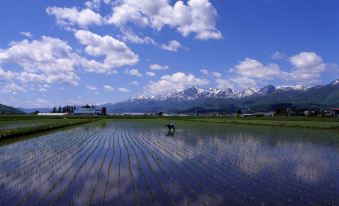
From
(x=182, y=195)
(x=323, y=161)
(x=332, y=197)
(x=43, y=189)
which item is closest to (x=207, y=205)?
(x=182, y=195)

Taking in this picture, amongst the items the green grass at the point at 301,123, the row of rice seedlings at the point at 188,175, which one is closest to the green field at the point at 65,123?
the green grass at the point at 301,123

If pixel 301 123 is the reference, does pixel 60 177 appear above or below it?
below

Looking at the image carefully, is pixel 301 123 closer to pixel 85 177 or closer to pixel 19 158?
pixel 19 158

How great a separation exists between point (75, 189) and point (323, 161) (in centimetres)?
1478

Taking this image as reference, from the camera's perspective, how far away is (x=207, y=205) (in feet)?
36.2

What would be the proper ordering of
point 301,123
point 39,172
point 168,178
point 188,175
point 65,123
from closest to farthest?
point 168,178 → point 188,175 → point 39,172 → point 65,123 → point 301,123

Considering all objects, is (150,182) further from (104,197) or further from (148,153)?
(148,153)

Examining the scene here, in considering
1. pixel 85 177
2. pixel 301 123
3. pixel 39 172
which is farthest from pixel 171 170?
pixel 301 123

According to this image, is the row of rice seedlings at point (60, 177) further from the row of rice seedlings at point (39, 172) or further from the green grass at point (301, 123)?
the green grass at point (301, 123)

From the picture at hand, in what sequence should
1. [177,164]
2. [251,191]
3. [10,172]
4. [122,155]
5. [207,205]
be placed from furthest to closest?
[122,155]
[177,164]
[10,172]
[251,191]
[207,205]

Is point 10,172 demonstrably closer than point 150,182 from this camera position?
No

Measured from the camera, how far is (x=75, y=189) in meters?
13.2

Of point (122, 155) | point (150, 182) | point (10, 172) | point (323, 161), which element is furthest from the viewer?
point (122, 155)

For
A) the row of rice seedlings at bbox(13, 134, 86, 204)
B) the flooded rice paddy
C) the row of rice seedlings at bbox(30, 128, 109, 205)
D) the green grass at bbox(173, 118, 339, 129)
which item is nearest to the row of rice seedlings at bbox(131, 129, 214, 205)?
the flooded rice paddy
